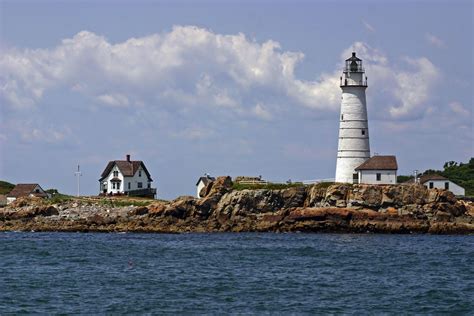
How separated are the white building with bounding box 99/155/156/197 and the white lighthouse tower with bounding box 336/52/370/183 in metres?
30.6

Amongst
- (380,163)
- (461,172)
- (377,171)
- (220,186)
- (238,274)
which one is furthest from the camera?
(461,172)

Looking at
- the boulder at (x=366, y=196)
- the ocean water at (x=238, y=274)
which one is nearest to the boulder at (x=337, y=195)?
the boulder at (x=366, y=196)

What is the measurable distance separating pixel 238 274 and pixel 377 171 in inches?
1388

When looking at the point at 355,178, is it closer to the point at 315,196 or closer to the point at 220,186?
the point at 315,196

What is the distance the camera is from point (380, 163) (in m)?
81.0

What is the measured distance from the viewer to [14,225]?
82562 mm

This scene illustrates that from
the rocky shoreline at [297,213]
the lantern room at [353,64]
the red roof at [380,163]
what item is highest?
the lantern room at [353,64]

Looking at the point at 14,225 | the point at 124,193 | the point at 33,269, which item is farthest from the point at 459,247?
the point at 124,193

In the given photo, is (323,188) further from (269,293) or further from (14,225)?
(269,293)

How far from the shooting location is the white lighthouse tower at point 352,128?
81000 millimetres

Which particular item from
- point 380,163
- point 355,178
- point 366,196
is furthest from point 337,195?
point 380,163

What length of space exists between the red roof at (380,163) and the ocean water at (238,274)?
34.8 feet

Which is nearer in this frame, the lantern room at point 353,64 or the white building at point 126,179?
the lantern room at point 353,64

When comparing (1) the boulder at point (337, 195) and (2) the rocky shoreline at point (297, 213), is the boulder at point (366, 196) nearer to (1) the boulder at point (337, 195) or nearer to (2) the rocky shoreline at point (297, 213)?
(2) the rocky shoreline at point (297, 213)
